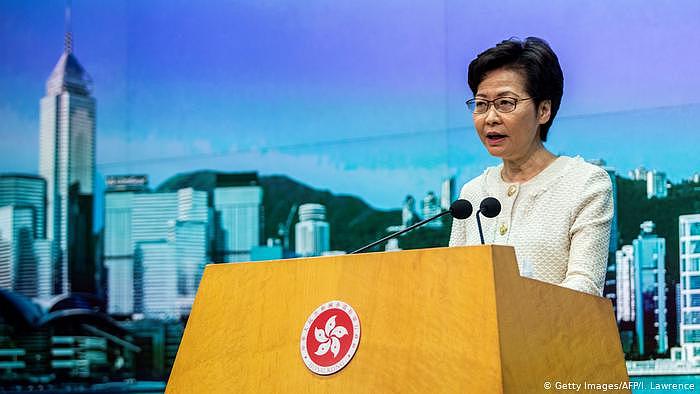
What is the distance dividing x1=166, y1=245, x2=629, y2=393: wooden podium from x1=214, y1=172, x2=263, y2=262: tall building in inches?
113

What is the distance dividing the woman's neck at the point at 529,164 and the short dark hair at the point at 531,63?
0.11 metres

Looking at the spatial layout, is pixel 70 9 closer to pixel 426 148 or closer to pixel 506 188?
pixel 426 148

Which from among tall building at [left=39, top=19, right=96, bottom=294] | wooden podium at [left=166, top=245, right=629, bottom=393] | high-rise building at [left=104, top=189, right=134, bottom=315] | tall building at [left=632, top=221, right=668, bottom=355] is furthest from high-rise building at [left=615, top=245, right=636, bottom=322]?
tall building at [left=39, top=19, right=96, bottom=294]

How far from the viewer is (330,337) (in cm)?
160

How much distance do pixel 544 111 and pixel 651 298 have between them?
1.80 meters

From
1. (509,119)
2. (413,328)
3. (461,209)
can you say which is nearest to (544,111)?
(509,119)

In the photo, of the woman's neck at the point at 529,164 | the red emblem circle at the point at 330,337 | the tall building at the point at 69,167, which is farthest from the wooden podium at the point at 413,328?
the tall building at the point at 69,167

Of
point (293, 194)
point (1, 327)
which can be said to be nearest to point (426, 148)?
point (293, 194)

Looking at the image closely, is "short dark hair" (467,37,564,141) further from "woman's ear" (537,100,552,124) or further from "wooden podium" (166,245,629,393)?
"wooden podium" (166,245,629,393)

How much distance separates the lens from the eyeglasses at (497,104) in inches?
83.0

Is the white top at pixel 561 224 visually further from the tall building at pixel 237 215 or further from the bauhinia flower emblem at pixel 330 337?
the tall building at pixel 237 215

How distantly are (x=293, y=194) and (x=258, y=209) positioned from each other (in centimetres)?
21

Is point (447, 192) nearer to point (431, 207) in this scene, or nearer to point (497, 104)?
point (431, 207)

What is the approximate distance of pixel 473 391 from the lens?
55.0 inches
